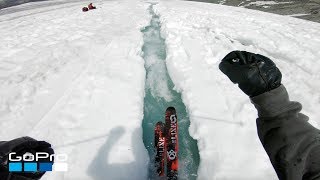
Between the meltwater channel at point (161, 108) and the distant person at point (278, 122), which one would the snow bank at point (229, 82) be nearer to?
the meltwater channel at point (161, 108)

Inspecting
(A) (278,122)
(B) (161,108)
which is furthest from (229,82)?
(A) (278,122)

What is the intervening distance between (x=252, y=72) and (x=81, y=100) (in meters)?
5.07

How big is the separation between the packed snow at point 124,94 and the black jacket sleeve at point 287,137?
2.42 metres

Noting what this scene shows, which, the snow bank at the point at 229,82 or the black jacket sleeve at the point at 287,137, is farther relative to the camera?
the snow bank at the point at 229,82

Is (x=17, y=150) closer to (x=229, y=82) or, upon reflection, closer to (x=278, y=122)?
(x=278, y=122)

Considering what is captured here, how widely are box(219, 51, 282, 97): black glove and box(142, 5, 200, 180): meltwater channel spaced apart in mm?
2813

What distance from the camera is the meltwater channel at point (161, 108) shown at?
4.89 m

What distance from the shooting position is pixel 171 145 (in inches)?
186

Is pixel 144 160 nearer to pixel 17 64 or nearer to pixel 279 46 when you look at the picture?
pixel 17 64

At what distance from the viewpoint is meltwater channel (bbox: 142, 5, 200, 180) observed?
4895 mm

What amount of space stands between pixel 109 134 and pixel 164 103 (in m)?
2.03

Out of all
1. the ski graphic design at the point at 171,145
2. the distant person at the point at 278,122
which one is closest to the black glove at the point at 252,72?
the distant person at the point at 278,122

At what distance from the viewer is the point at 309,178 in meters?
1.97

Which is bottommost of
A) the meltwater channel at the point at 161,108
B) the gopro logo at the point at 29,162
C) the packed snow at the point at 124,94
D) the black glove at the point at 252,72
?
the meltwater channel at the point at 161,108
